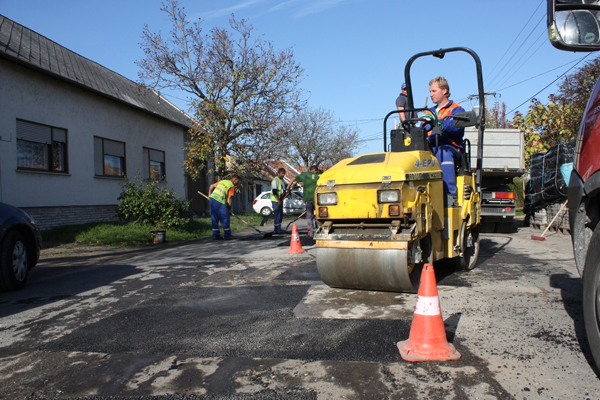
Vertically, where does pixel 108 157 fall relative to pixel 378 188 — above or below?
above

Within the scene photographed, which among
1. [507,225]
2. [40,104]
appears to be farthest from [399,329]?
[40,104]

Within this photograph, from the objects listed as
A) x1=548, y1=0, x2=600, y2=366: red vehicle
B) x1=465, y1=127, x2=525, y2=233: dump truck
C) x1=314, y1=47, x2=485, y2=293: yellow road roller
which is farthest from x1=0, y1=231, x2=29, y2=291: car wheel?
x1=465, y1=127, x2=525, y2=233: dump truck

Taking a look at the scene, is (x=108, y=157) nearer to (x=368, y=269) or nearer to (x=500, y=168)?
(x=500, y=168)

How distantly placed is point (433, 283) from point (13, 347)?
326 centimetres

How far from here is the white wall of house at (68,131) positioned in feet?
39.2

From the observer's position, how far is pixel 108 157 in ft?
54.3

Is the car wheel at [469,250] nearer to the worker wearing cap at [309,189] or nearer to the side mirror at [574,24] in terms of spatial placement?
the side mirror at [574,24]

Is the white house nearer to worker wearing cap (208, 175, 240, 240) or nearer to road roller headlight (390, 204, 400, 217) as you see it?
worker wearing cap (208, 175, 240, 240)

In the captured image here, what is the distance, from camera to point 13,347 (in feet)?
12.1

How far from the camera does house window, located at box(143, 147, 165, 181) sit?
63.9 feet

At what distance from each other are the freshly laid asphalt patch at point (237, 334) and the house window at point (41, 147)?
990 centimetres

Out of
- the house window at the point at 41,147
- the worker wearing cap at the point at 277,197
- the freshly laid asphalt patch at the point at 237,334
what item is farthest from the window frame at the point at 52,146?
the freshly laid asphalt patch at the point at 237,334

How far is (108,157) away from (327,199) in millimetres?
13670

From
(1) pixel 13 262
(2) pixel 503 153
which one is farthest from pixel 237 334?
(2) pixel 503 153
